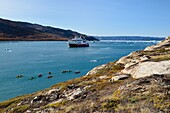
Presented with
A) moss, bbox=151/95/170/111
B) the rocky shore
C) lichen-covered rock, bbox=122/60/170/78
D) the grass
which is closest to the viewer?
moss, bbox=151/95/170/111

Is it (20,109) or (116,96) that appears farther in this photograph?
(20,109)

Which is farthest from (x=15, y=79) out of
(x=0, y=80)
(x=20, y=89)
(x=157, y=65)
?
(x=157, y=65)

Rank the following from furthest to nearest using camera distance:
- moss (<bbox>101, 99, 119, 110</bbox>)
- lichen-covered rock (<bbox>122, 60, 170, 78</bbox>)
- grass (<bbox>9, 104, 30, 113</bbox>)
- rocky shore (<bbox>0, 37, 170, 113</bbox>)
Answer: grass (<bbox>9, 104, 30, 113</bbox>), lichen-covered rock (<bbox>122, 60, 170, 78</bbox>), moss (<bbox>101, 99, 119, 110</bbox>), rocky shore (<bbox>0, 37, 170, 113</bbox>)

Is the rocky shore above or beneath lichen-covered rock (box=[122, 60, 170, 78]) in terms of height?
beneath

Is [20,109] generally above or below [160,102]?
below

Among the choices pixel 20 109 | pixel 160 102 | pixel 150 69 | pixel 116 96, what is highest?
pixel 150 69

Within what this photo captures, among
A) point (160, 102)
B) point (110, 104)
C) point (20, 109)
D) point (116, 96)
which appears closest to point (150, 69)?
point (116, 96)

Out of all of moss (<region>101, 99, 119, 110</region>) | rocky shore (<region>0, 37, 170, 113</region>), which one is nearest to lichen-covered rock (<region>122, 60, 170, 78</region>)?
rocky shore (<region>0, 37, 170, 113</region>)

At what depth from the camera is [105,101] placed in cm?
1059

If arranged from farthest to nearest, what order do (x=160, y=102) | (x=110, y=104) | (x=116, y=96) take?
(x=116, y=96) → (x=110, y=104) → (x=160, y=102)

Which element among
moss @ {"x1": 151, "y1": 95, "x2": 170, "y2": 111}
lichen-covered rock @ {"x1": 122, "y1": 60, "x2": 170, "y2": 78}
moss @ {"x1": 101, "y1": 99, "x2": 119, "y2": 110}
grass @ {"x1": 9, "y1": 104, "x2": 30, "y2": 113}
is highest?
lichen-covered rock @ {"x1": 122, "y1": 60, "x2": 170, "y2": 78}

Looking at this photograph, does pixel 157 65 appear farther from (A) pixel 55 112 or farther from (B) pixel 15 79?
(B) pixel 15 79

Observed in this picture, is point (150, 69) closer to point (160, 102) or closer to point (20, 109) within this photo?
point (160, 102)

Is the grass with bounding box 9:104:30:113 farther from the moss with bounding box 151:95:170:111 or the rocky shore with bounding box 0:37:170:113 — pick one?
the moss with bounding box 151:95:170:111
